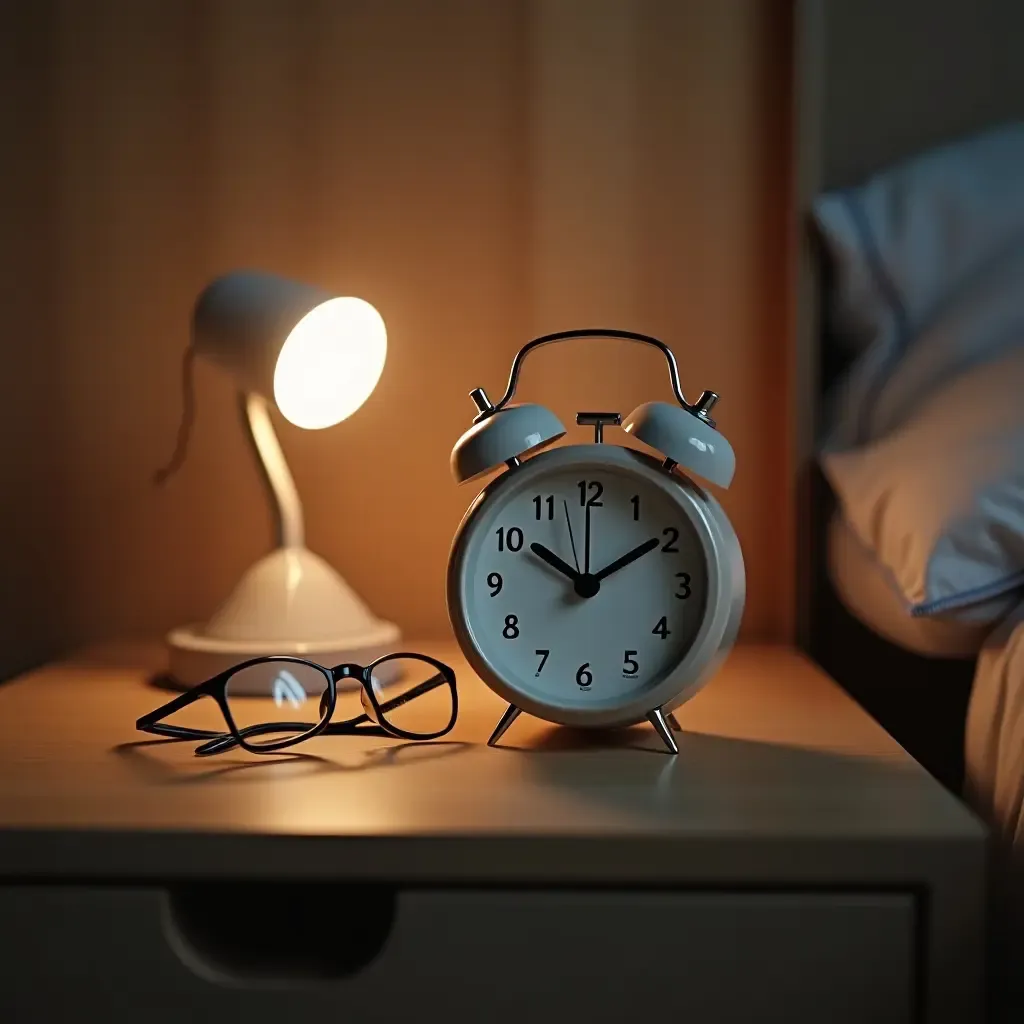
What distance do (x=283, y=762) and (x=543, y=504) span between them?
238 millimetres

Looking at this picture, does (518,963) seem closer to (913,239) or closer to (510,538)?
(510,538)

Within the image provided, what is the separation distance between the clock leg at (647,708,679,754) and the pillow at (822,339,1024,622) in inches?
8.9

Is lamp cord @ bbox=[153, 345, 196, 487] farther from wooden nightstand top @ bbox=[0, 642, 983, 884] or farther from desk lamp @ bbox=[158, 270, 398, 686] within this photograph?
wooden nightstand top @ bbox=[0, 642, 983, 884]


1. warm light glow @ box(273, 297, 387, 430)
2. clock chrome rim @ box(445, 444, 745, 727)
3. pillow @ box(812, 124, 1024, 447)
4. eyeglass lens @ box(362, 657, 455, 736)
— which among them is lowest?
eyeglass lens @ box(362, 657, 455, 736)

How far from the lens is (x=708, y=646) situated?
75 centimetres

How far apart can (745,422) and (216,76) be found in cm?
65

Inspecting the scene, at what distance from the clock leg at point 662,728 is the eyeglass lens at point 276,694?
245 mm

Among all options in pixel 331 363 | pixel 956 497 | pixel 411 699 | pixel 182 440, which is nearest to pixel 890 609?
pixel 956 497

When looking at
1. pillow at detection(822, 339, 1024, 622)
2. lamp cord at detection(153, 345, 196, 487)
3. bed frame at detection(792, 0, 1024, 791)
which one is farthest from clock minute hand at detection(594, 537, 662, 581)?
lamp cord at detection(153, 345, 196, 487)

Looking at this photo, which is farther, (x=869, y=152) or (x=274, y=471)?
(x=869, y=152)

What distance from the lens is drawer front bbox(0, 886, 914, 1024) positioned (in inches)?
23.9

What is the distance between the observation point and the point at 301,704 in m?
0.90

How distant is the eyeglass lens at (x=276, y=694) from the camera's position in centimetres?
86

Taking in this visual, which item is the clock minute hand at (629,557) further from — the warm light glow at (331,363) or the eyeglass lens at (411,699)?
the warm light glow at (331,363)
